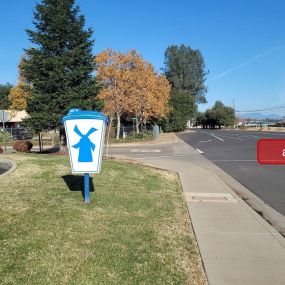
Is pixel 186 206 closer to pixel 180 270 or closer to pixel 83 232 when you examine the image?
pixel 83 232

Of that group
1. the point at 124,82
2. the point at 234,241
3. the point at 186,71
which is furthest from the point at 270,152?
the point at 186,71

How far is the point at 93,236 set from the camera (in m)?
5.80

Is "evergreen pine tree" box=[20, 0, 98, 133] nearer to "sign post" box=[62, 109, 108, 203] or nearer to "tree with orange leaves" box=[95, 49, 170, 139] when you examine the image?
"sign post" box=[62, 109, 108, 203]

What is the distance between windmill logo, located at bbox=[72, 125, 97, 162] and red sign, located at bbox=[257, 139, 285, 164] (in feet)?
11.6

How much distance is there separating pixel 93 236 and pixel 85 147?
76.9 inches

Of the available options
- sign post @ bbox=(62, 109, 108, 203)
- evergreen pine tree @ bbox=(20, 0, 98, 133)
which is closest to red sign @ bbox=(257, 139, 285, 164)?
sign post @ bbox=(62, 109, 108, 203)

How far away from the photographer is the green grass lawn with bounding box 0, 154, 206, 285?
460cm

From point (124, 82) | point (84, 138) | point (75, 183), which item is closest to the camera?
point (84, 138)

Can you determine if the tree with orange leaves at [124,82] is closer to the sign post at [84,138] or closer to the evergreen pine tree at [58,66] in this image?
the evergreen pine tree at [58,66]

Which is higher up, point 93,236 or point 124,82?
point 124,82

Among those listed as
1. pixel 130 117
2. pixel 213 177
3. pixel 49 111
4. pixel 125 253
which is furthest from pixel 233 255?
pixel 130 117

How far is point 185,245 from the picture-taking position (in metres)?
5.95

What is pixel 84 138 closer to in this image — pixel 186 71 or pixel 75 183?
pixel 75 183

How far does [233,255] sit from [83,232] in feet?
6.60
